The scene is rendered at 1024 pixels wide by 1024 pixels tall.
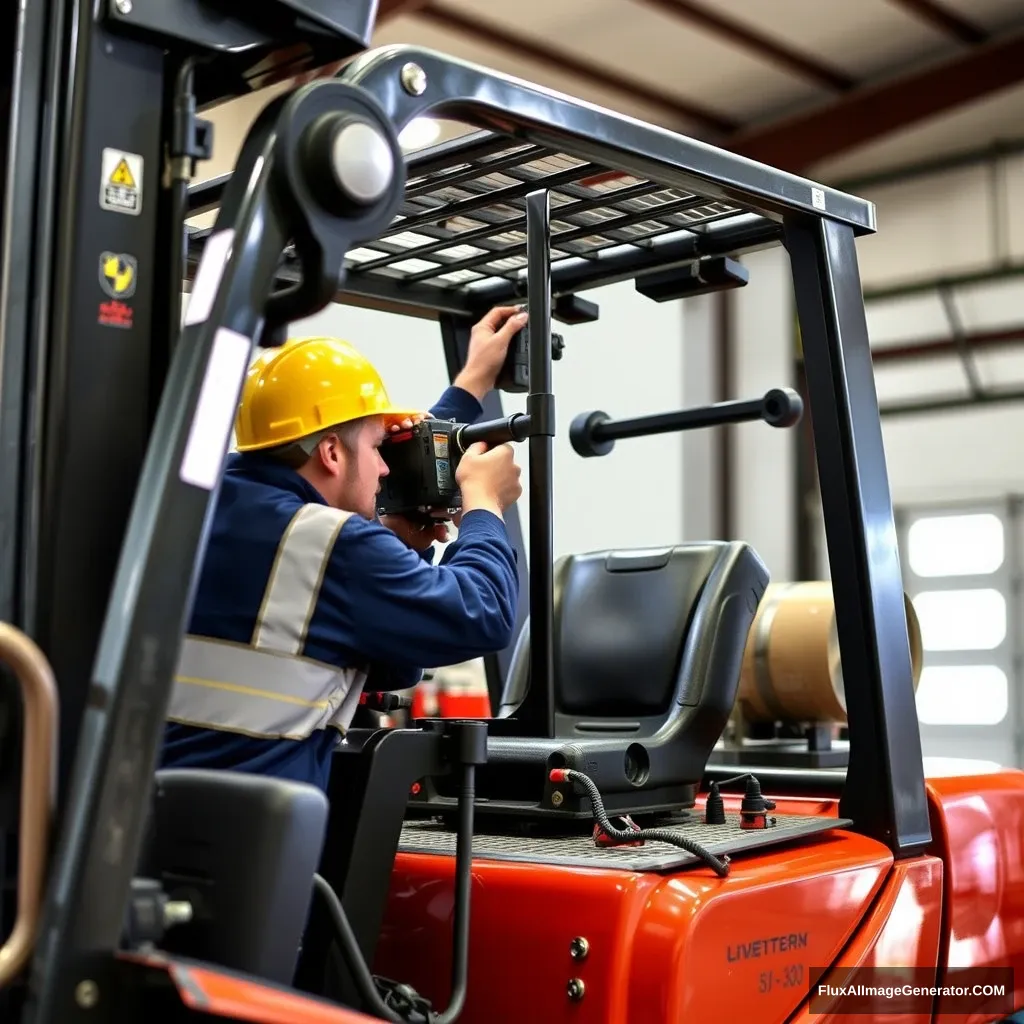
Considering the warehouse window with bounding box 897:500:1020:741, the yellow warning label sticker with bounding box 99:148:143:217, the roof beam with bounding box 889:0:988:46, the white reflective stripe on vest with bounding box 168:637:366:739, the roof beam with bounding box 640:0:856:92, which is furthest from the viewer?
the warehouse window with bounding box 897:500:1020:741

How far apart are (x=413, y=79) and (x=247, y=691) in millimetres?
902

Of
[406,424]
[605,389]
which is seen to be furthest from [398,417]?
[605,389]

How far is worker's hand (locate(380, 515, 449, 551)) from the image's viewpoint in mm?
2691

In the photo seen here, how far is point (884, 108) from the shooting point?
39.9 feet

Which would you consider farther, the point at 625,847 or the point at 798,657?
the point at 798,657

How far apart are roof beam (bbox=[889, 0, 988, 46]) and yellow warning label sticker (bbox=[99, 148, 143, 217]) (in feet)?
34.0

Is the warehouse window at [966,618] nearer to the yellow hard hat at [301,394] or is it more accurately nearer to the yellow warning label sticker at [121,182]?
the yellow hard hat at [301,394]

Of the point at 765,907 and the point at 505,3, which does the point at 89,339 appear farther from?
the point at 505,3

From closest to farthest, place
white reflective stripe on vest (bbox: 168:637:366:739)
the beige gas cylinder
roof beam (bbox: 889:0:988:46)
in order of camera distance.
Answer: white reflective stripe on vest (bbox: 168:637:366:739) → the beige gas cylinder → roof beam (bbox: 889:0:988:46)

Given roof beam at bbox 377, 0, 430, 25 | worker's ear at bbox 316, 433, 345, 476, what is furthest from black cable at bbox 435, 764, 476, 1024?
roof beam at bbox 377, 0, 430, 25

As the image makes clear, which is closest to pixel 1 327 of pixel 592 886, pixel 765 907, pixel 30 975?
pixel 30 975

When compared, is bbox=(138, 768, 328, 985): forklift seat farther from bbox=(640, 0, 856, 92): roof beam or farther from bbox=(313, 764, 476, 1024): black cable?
bbox=(640, 0, 856, 92): roof beam

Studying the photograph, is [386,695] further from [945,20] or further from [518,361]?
[945,20]

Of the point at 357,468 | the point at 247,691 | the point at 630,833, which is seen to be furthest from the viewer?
the point at 357,468
